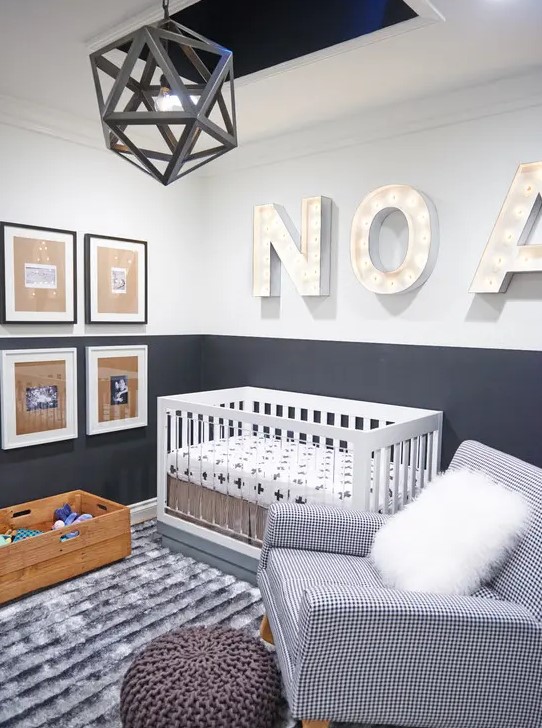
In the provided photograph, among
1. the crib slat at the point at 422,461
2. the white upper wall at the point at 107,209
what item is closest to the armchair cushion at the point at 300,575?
the crib slat at the point at 422,461

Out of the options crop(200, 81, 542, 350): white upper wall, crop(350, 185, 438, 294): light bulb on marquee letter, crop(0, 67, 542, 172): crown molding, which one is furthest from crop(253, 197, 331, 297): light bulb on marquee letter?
crop(0, 67, 542, 172): crown molding

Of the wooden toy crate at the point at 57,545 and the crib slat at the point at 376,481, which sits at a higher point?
Result: the crib slat at the point at 376,481

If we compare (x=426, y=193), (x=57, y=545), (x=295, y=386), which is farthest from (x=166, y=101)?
(x=295, y=386)

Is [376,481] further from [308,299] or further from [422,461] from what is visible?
[308,299]

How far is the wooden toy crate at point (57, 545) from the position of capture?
8.13 feet

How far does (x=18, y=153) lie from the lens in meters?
2.84

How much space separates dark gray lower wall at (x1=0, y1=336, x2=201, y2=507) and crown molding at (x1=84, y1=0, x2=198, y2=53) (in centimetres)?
149

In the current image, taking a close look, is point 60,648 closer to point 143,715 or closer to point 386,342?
point 143,715

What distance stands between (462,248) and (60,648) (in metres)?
2.46

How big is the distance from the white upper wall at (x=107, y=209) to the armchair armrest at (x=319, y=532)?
1.75 m

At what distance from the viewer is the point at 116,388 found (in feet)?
11.0

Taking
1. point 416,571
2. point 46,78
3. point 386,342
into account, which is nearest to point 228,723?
point 416,571

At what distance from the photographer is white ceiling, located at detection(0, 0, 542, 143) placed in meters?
1.92

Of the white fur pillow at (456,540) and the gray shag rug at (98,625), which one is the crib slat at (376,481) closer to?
the white fur pillow at (456,540)
